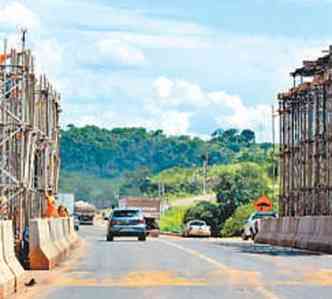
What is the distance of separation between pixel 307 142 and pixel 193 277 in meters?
32.6

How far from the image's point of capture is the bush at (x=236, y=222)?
84.0 metres

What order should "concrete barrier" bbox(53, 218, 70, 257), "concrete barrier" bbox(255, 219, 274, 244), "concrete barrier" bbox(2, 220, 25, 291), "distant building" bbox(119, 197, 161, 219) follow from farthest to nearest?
"distant building" bbox(119, 197, 161, 219) → "concrete barrier" bbox(255, 219, 274, 244) → "concrete barrier" bbox(53, 218, 70, 257) → "concrete barrier" bbox(2, 220, 25, 291)

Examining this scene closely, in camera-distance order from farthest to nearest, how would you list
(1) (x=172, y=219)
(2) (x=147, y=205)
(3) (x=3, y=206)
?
(1) (x=172, y=219)
(2) (x=147, y=205)
(3) (x=3, y=206)

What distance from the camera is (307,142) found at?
55.2 metres

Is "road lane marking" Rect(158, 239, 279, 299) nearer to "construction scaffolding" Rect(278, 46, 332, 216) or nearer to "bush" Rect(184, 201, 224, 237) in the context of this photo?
"construction scaffolding" Rect(278, 46, 332, 216)

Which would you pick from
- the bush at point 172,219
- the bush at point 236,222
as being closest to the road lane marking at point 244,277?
the bush at point 236,222

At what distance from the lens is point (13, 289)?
1953 cm

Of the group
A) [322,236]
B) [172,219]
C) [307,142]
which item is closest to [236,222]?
[307,142]

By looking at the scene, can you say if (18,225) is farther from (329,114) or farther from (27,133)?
(329,114)

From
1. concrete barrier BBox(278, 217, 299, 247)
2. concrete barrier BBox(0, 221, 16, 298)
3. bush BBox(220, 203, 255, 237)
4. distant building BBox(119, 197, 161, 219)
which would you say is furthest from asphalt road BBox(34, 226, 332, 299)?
distant building BBox(119, 197, 161, 219)

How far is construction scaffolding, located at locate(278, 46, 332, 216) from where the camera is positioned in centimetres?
5169

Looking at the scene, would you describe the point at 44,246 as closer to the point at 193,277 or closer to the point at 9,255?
the point at 193,277

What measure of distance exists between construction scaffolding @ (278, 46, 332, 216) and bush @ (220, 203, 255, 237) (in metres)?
22.0

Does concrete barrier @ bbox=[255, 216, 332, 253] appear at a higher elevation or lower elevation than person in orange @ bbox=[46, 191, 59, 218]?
lower
